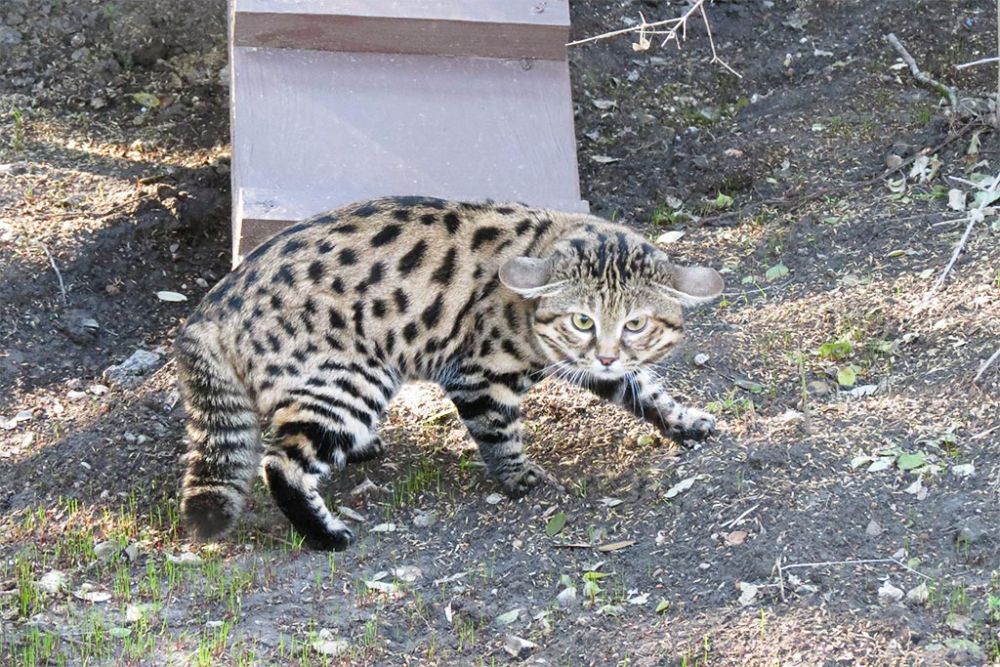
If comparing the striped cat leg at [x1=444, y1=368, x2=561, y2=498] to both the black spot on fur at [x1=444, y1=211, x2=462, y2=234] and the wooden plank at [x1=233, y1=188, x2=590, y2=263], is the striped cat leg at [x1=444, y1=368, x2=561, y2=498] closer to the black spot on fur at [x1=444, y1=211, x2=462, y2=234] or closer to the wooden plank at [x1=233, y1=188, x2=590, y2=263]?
the black spot on fur at [x1=444, y1=211, x2=462, y2=234]

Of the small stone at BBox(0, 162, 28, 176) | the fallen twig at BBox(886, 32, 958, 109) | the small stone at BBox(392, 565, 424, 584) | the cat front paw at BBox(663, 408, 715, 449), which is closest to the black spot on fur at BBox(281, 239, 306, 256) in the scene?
the small stone at BBox(392, 565, 424, 584)

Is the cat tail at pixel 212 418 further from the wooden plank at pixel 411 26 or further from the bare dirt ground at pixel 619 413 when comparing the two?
the wooden plank at pixel 411 26

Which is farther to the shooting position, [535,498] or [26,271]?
[26,271]

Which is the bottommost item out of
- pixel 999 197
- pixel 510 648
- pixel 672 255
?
pixel 510 648

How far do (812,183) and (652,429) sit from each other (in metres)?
2.78

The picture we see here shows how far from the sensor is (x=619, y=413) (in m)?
6.97

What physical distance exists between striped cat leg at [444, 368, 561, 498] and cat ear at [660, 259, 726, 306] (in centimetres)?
83

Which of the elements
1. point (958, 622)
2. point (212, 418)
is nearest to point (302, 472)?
point (212, 418)

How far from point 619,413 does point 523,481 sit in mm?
779

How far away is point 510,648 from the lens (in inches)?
212

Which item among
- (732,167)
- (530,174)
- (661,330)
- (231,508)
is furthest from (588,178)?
(231,508)

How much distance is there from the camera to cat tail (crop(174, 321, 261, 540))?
6.18 meters

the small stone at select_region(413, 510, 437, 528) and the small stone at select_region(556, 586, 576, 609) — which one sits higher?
the small stone at select_region(556, 586, 576, 609)

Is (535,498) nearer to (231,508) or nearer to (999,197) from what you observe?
(231,508)
